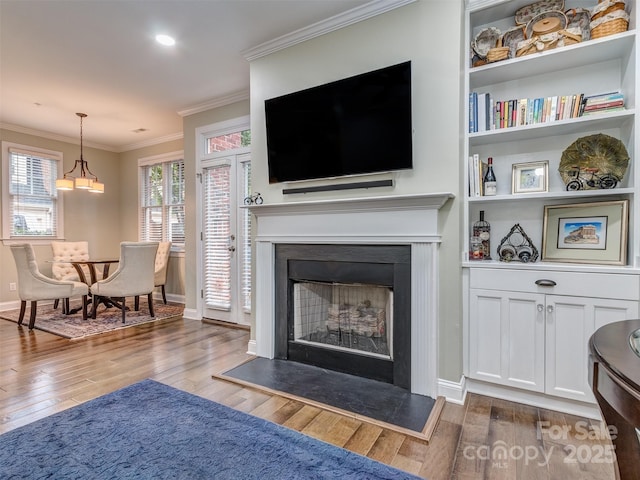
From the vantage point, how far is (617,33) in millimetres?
1880

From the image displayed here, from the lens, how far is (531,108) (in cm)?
217

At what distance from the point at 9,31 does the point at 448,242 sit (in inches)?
148

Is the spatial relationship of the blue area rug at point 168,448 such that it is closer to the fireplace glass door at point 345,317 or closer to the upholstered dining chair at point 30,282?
the fireplace glass door at point 345,317

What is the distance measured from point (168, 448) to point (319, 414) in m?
0.82

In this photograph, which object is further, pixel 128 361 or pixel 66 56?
pixel 66 56

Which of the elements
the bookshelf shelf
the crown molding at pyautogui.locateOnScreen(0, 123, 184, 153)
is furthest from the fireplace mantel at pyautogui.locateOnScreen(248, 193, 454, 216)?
the crown molding at pyautogui.locateOnScreen(0, 123, 184, 153)

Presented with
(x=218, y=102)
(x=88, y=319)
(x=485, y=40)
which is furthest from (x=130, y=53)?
(x=88, y=319)

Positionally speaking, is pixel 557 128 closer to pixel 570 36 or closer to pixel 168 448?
pixel 570 36

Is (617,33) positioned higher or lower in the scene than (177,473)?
higher

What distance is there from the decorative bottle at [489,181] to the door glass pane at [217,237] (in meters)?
2.79

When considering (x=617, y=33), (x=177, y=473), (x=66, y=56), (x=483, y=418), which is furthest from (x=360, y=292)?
(x=66, y=56)

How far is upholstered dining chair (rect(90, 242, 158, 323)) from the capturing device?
3928 millimetres

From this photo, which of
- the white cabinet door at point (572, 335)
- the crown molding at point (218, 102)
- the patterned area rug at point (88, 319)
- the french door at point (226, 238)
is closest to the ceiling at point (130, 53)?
the crown molding at point (218, 102)

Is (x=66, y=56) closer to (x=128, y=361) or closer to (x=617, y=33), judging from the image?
(x=128, y=361)
